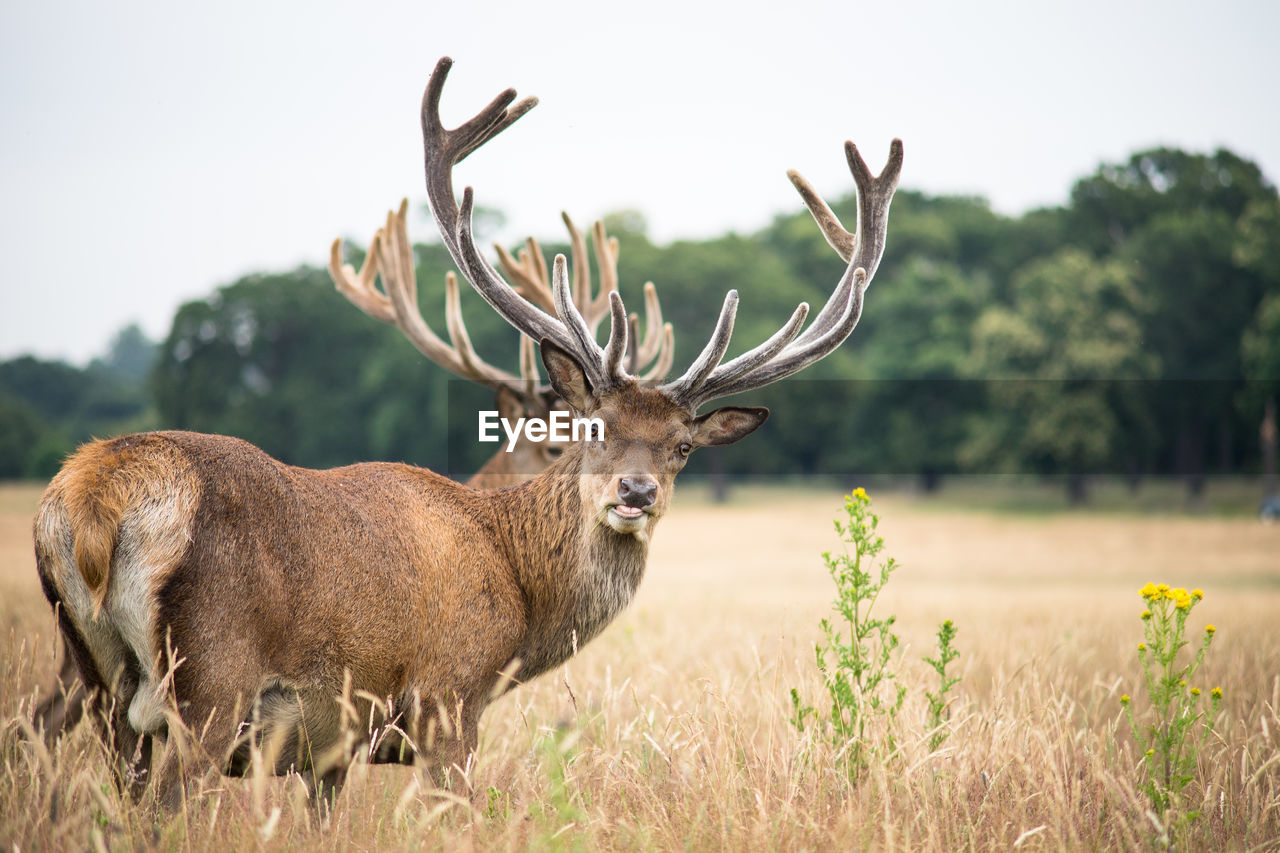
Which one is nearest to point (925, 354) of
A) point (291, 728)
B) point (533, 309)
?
point (533, 309)

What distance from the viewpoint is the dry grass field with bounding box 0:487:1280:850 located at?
3.06m

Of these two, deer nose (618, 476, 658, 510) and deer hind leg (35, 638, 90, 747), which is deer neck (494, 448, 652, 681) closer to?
deer nose (618, 476, 658, 510)

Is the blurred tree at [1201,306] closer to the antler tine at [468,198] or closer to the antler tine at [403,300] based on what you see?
the antler tine at [403,300]

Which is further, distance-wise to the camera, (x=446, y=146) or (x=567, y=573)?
(x=446, y=146)

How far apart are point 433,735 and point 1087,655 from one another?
435 cm

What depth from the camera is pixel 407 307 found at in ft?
23.6

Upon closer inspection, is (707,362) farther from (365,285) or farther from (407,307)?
(365,285)

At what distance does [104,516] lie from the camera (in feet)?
9.63

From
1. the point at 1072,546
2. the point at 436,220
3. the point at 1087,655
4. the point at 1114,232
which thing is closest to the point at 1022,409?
the point at 1114,232

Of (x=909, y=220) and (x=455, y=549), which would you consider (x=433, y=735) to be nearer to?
(x=455, y=549)

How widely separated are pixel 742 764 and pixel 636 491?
115cm

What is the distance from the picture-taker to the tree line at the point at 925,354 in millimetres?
35000

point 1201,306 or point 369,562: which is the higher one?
point 1201,306

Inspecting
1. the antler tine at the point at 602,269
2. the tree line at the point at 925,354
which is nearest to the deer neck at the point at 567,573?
the antler tine at the point at 602,269
